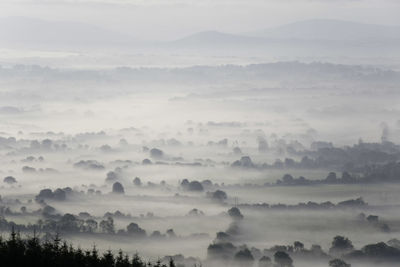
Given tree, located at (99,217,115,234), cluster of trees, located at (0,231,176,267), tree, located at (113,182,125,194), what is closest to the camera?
cluster of trees, located at (0,231,176,267)

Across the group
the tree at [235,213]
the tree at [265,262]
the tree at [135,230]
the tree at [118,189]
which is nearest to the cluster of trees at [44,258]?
the tree at [265,262]

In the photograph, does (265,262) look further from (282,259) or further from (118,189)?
(118,189)

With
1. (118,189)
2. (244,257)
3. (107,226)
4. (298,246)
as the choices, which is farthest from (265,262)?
(118,189)

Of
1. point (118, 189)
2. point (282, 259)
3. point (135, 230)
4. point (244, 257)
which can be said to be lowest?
point (282, 259)

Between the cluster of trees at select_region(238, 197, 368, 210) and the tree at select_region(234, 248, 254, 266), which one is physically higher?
the cluster of trees at select_region(238, 197, 368, 210)

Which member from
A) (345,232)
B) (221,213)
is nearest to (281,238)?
(345,232)

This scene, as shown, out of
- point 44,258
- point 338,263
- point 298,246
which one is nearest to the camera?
point 44,258

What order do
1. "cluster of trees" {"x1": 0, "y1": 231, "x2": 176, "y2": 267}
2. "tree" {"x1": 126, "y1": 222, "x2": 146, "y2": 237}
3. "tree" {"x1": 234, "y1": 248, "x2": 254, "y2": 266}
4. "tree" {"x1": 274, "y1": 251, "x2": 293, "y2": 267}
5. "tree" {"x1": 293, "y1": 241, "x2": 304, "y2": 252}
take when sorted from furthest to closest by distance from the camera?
"tree" {"x1": 126, "y1": 222, "x2": 146, "y2": 237} < "tree" {"x1": 293, "y1": 241, "x2": 304, "y2": 252} < "tree" {"x1": 234, "y1": 248, "x2": 254, "y2": 266} < "tree" {"x1": 274, "y1": 251, "x2": 293, "y2": 267} < "cluster of trees" {"x1": 0, "y1": 231, "x2": 176, "y2": 267}

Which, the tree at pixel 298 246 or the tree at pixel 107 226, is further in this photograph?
the tree at pixel 107 226

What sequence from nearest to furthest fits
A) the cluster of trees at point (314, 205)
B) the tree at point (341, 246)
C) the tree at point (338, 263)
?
the tree at point (338, 263) < the tree at point (341, 246) < the cluster of trees at point (314, 205)

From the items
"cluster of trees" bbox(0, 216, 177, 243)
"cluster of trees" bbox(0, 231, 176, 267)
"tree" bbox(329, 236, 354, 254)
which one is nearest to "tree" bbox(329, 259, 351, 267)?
"tree" bbox(329, 236, 354, 254)

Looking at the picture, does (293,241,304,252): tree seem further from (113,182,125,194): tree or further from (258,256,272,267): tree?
(113,182,125,194): tree

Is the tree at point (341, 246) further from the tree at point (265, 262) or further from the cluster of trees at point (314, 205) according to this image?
the cluster of trees at point (314, 205)
